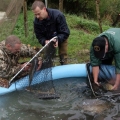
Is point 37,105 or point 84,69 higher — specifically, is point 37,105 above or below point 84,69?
below

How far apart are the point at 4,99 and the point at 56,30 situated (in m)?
1.82

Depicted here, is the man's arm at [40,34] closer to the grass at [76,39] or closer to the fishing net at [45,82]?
the fishing net at [45,82]

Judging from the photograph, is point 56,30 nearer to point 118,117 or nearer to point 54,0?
point 118,117

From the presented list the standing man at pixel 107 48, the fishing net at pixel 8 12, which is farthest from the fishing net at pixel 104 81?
the fishing net at pixel 8 12

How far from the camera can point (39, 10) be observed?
5742 millimetres

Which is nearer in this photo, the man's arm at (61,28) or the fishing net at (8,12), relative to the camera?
the man's arm at (61,28)

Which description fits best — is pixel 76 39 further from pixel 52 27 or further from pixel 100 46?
pixel 100 46

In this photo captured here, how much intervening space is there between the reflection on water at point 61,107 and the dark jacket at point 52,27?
111 centimetres

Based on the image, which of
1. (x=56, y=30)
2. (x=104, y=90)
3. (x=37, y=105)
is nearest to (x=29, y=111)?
(x=37, y=105)

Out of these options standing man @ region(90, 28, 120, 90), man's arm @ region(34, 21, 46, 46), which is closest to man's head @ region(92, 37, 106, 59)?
standing man @ region(90, 28, 120, 90)

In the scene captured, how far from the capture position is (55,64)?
21.9ft

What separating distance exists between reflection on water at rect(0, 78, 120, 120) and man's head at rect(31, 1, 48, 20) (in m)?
1.44

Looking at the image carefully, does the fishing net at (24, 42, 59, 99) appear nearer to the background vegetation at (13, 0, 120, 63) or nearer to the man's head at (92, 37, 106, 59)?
the man's head at (92, 37, 106, 59)

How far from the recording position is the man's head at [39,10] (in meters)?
5.70
